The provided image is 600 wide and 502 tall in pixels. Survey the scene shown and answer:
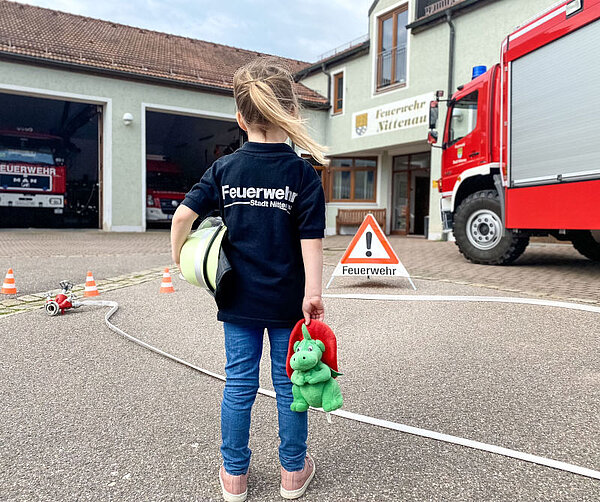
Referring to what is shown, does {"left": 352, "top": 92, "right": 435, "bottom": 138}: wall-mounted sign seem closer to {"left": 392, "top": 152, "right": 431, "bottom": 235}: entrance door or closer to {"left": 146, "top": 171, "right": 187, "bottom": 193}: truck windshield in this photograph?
{"left": 392, "top": 152, "right": 431, "bottom": 235}: entrance door

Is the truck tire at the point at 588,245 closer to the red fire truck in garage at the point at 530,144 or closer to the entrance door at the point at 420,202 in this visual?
the red fire truck in garage at the point at 530,144

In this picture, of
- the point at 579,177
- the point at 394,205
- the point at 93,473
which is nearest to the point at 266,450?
Result: the point at 93,473

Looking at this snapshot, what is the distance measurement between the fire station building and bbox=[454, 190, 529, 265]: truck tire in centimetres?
697

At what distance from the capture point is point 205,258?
77.3 inches

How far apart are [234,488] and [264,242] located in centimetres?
94

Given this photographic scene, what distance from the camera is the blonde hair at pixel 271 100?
188 centimetres

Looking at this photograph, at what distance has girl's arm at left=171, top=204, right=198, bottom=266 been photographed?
6.42 feet

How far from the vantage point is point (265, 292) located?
1.93 metres

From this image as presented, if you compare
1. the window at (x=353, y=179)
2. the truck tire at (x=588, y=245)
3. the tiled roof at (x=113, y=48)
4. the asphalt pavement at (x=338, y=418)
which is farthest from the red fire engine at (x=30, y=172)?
the truck tire at (x=588, y=245)

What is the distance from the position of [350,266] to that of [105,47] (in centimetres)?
1554

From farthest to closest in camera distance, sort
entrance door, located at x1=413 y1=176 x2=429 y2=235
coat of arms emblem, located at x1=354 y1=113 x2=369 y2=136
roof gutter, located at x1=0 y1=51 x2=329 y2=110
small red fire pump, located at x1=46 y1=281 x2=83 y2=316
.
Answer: entrance door, located at x1=413 y1=176 x2=429 y2=235
coat of arms emblem, located at x1=354 y1=113 x2=369 y2=136
roof gutter, located at x1=0 y1=51 x2=329 y2=110
small red fire pump, located at x1=46 y1=281 x2=83 y2=316

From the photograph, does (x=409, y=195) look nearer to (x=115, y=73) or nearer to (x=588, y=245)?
(x=588, y=245)

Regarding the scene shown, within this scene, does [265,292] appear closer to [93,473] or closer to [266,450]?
[266,450]

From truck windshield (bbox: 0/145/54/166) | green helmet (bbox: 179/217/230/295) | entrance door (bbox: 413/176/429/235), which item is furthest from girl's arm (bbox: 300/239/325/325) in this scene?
truck windshield (bbox: 0/145/54/166)
